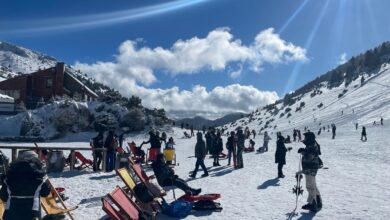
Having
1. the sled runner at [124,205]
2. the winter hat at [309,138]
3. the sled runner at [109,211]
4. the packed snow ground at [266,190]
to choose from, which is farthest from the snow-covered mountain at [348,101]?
the sled runner at [109,211]

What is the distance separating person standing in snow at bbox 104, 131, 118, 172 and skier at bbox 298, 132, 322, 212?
9207 mm

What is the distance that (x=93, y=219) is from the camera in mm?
9961

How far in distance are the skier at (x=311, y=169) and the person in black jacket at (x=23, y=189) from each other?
6.99 metres

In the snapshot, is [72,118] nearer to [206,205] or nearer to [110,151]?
[110,151]

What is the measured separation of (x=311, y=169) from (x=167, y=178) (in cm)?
399

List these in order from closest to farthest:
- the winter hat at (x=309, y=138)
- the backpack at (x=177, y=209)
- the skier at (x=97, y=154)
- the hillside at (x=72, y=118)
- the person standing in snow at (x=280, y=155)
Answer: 1. the backpack at (x=177, y=209)
2. the winter hat at (x=309, y=138)
3. the person standing in snow at (x=280, y=155)
4. the skier at (x=97, y=154)
5. the hillside at (x=72, y=118)

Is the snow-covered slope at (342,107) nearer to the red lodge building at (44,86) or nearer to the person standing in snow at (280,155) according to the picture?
the red lodge building at (44,86)

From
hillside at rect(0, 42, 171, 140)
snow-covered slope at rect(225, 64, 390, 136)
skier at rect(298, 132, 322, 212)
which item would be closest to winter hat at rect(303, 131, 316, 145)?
skier at rect(298, 132, 322, 212)

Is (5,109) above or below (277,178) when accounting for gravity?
above

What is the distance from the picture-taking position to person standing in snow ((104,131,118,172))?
18.2m

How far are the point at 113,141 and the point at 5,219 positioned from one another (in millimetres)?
12262

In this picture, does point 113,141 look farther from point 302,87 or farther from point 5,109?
point 302,87

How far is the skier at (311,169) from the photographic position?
36.7 feet

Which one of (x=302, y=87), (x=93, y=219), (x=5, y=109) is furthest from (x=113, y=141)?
(x=302, y=87)
